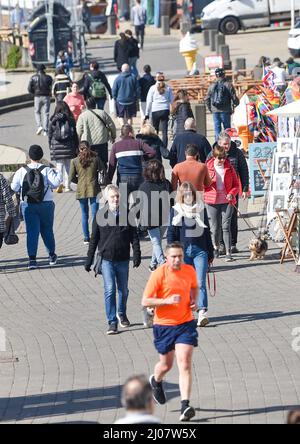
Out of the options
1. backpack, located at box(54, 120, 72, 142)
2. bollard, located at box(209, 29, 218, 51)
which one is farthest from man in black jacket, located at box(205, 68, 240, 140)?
bollard, located at box(209, 29, 218, 51)

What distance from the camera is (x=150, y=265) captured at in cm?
1708

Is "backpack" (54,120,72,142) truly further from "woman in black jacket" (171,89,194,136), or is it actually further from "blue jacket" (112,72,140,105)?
"blue jacket" (112,72,140,105)

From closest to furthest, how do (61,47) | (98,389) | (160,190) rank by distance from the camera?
1. (98,389)
2. (160,190)
3. (61,47)

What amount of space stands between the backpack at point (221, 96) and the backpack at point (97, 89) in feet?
11.1

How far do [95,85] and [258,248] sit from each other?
11.3 metres

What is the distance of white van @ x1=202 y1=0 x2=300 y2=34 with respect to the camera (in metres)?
48.4

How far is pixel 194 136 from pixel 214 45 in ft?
86.1

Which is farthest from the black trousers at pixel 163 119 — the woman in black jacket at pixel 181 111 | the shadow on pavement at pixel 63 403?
the shadow on pavement at pixel 63 403

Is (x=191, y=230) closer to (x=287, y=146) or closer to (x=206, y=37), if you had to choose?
(x=287, y=146)

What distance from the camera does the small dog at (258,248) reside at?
57.3 feet

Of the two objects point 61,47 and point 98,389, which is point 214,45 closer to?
point 61,47

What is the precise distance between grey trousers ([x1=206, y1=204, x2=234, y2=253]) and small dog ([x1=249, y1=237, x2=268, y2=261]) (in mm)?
288

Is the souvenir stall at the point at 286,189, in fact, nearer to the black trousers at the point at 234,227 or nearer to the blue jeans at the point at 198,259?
the black trousers at the point at 234,227
